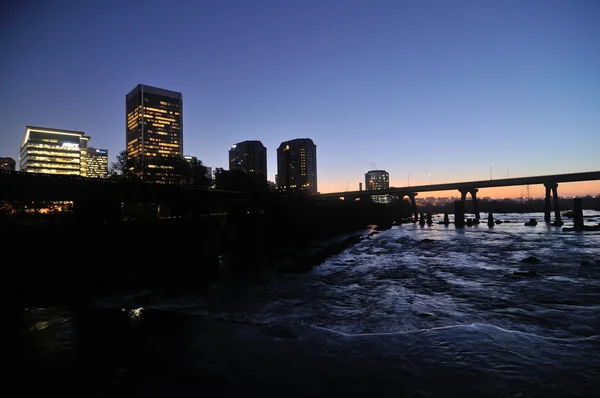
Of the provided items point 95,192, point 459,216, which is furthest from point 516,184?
point 95,192

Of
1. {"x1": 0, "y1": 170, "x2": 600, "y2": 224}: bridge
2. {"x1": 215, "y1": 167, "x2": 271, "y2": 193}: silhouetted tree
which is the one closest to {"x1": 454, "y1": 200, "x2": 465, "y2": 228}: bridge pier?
{"x1": 215, "y1": 167, "x2": 271, "y2": 193}: silhouetted tree

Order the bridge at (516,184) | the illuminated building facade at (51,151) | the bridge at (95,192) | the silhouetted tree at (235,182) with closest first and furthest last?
the bridge at (95,192) < the silhouetted tree at (235,182) < the bridge at (516,184) < the illuminated building facade at (51,151)

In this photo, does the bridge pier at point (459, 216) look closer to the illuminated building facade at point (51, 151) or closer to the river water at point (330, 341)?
the river water at point (330, 341)

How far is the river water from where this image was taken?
24.3 feet

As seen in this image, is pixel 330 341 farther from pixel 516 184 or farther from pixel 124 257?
pixel 516 184

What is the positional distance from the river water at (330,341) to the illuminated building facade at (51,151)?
686 ft

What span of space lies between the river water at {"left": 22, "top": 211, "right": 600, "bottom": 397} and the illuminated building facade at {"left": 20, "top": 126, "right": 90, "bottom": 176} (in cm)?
20919

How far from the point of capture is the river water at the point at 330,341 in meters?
7.40

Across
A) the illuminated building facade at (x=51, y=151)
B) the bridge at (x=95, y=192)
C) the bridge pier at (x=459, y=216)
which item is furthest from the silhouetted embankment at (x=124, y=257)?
the illuminated building facade at (x=51, y=151)

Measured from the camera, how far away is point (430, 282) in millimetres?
19578

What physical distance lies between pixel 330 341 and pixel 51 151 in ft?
779

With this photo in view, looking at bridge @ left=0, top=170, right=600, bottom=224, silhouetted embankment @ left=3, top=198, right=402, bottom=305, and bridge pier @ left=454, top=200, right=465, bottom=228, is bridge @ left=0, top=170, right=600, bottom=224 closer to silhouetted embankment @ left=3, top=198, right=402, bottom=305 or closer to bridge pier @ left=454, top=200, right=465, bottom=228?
silhouetted embankment @ left=3, top=198, right=402, bottom=305

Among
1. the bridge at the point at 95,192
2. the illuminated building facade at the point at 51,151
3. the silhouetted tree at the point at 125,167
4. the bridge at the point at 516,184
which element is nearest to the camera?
the bridge at the point at 95,192

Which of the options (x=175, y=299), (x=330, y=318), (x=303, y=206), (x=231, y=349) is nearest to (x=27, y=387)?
(x=231, y=349)
